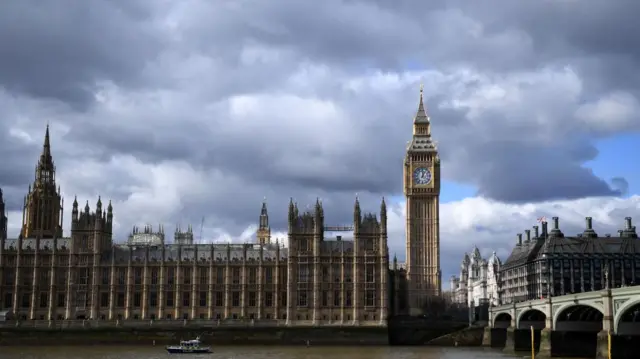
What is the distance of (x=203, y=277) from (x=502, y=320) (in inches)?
2204

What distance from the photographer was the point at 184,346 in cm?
12975

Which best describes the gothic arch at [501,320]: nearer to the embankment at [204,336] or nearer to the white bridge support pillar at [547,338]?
the embankment at [204,336]

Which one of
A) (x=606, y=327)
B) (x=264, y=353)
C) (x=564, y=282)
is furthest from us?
(x=564, y=282)

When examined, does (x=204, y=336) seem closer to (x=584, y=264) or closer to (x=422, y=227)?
(x=422, y=227)

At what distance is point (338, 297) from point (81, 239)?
5057 centimetres

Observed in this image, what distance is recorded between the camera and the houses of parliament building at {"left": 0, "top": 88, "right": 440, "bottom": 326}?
530 feet

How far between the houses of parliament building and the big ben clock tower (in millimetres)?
23357

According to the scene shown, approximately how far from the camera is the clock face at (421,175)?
635ft

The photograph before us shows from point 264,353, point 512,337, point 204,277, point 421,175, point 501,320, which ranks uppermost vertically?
point 421,175

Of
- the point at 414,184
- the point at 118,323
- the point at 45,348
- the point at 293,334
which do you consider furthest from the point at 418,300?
the point at 45,348

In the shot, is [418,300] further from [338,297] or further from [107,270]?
[107,270]

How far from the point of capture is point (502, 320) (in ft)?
531

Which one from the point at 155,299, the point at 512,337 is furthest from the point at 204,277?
the point at 512,337

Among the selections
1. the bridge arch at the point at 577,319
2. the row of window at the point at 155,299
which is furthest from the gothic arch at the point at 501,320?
the row of window at the point at 155,299
